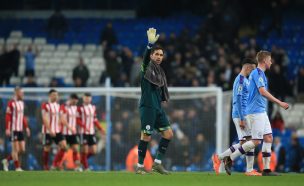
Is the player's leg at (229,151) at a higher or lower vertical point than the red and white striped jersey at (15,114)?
lower

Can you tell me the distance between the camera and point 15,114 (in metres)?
25.4

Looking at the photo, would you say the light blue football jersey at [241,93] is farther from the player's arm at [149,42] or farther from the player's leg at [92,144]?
the player's leg at [92,144]

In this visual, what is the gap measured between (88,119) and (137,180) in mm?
8846

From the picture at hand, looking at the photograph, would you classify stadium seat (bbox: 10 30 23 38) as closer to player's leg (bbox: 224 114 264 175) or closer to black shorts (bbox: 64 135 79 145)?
black shorts (bbox: 64 135 79 145)

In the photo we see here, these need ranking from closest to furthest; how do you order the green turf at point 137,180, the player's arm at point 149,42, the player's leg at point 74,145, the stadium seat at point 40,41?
the green turf at point 137,180
the player's arm at point 149,42
the player's leg at point 74,145
the stadium seat at point 40,41

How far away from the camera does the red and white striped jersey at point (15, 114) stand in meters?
25.3

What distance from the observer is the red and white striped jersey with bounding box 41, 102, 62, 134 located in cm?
2541

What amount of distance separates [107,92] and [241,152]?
1023 cm

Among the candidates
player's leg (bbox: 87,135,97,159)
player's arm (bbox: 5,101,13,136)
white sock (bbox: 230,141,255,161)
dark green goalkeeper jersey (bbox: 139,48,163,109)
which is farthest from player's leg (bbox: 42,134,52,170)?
white sock (bbox: 230,141,255,161)

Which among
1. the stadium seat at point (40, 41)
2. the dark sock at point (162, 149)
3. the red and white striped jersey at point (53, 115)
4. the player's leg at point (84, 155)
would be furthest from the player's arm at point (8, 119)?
the stadium seat at point (40, 41)

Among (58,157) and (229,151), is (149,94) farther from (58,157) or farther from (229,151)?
(58,157)

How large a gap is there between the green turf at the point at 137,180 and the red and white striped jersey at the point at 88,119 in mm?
6716

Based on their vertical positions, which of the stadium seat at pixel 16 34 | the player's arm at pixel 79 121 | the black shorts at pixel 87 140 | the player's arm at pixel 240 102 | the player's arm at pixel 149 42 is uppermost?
the stadium seat at pixel 16 34

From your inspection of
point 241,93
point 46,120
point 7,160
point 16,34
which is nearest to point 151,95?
point 241,93
